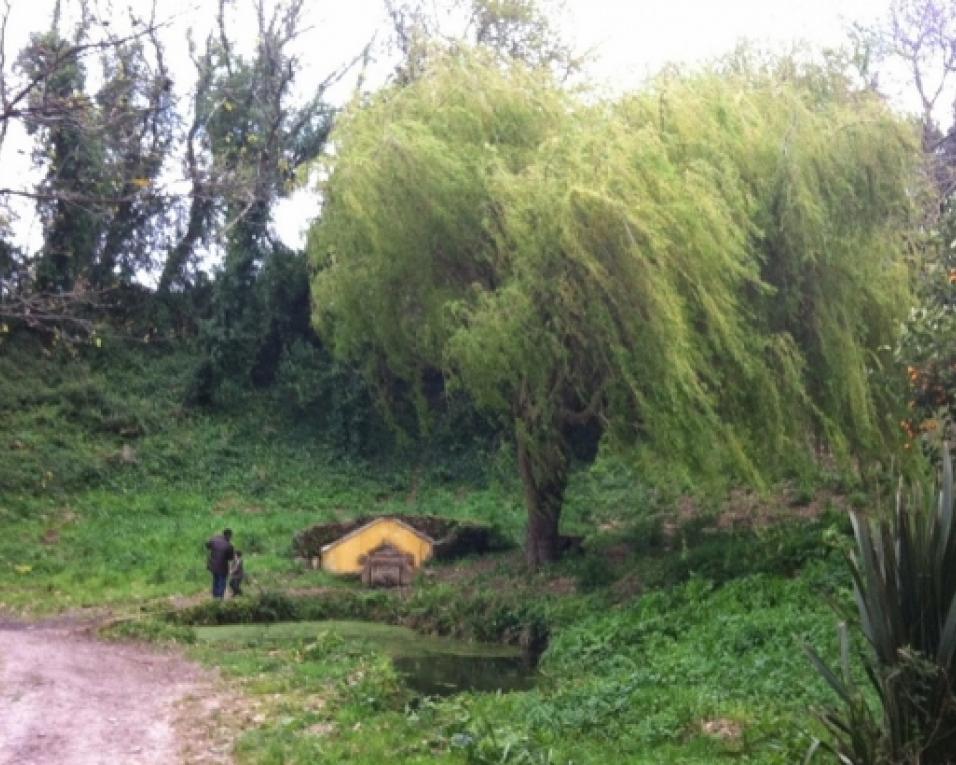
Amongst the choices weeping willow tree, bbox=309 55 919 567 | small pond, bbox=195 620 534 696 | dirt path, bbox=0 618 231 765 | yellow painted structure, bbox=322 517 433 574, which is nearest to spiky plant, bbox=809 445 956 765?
dirt path, bbox=0 618 231 765

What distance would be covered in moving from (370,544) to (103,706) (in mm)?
10557

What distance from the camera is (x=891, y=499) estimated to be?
20.3 ft

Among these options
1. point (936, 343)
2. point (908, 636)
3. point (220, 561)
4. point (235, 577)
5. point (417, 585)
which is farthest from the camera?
point (417, 585)

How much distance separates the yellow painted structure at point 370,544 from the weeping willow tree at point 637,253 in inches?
173

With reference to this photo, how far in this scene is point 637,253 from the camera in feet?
45.6

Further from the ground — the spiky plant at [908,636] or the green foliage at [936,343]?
the green foliage at [936,343]

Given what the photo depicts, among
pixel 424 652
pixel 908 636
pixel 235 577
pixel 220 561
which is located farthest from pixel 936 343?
pixel 235 577

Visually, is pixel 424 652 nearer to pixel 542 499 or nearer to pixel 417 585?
pixel 542 499

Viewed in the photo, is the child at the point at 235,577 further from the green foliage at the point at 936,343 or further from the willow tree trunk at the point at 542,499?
the green foliage at the point at 936,343

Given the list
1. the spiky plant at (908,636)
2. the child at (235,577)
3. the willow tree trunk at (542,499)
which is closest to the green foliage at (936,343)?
the spiky plant at (908,636)

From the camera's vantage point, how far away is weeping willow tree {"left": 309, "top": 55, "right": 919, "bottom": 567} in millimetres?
14195

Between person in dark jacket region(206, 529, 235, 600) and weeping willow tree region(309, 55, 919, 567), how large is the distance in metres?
3.81

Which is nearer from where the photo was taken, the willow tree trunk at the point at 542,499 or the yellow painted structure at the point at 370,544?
the willow tree trunk at the point at 542,499

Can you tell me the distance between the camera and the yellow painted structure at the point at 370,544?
66.6ft
